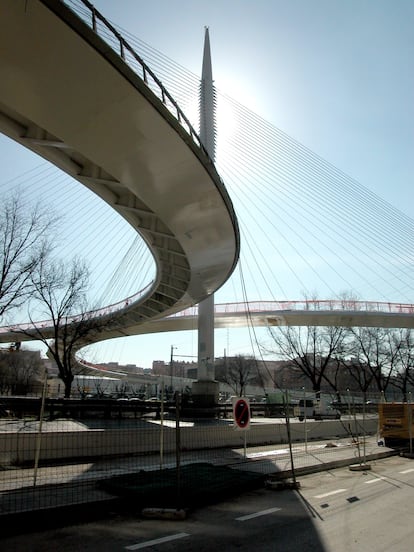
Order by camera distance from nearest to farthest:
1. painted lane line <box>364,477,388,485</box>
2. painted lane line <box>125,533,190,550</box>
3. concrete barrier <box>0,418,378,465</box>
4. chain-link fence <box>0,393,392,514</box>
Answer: painted lane line <box>125,533,190,550</box>
chain-link fence <box>0,393,392,514</box>
painted lane line <box>364,477,388,485</box>
concrete barrier <box>0,418,378,465</box>

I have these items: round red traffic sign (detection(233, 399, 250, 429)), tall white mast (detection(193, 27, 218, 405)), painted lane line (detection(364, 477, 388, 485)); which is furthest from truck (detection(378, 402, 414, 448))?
tall white mast (detection(193, 27, 218, 405))

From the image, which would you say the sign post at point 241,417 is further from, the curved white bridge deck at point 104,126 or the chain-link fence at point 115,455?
the curved white bridge deck at point 104,126

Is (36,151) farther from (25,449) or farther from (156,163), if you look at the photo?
(25,449)

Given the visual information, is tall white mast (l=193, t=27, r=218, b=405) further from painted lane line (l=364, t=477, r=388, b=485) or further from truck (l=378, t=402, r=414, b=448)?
painted lane line (l=364, t=477, r=388, b=485)

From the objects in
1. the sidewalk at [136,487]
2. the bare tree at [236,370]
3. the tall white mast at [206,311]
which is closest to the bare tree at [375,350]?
the tall white mast at [206,311]

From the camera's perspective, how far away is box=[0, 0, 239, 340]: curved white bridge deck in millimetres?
9213

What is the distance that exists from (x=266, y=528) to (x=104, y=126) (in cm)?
954

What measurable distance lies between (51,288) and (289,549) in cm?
2669

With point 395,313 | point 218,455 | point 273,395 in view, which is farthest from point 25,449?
point 395,313

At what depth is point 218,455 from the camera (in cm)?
1510

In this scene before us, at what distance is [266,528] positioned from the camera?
22.8 ft

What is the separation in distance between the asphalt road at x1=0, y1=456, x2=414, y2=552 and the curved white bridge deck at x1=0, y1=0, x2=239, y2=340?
848cm

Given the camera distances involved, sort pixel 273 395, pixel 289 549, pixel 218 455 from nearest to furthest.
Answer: pixel 289 549
pixel 218 455
pixel 273 395

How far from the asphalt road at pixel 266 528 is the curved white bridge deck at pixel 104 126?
334 inches
